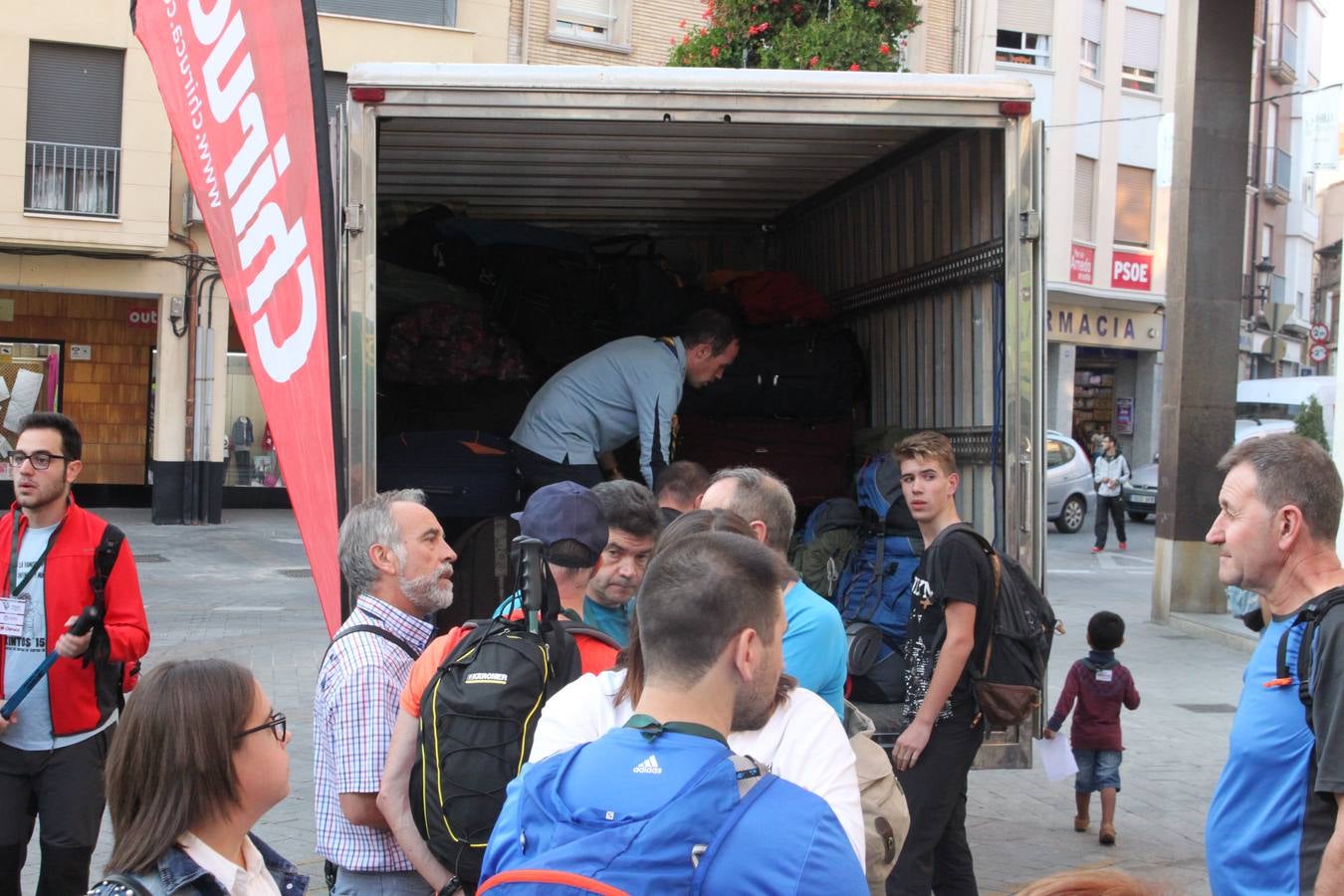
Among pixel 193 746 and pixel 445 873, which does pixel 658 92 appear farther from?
pixel 193 746

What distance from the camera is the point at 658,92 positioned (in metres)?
5.07

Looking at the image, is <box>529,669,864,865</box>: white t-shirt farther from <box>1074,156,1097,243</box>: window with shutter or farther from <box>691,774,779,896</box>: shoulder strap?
<box>1074,156,1097,243</box>: window with shutter

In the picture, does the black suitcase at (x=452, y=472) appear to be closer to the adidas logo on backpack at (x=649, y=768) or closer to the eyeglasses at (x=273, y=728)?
the eyeglasses at (x=273, y=728)

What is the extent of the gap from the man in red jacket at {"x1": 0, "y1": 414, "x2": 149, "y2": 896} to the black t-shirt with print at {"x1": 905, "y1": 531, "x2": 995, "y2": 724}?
252 centimetres

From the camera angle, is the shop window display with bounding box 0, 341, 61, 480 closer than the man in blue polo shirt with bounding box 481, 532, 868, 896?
No

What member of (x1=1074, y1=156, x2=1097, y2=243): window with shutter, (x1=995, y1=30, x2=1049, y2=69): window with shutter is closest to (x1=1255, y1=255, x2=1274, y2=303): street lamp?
(x1=1074, y1=156, x2=1097, y2=243): window with shutter

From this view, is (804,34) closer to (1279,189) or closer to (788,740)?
(788,740)

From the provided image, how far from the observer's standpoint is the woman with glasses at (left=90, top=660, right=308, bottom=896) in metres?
2.15

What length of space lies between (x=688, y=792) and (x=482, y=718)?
113cm

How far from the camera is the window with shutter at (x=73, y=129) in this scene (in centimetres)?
1911

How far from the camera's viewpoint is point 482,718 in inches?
110

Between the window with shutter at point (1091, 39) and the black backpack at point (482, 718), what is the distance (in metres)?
29.9

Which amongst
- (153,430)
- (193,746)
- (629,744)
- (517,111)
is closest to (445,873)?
(193,746)

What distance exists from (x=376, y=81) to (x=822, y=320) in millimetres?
3296
